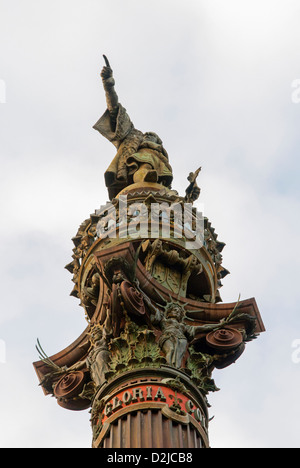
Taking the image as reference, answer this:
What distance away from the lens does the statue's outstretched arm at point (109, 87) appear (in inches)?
1303

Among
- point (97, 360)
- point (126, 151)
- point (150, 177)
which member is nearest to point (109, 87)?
point (126, 151)

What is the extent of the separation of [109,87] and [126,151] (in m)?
2.57

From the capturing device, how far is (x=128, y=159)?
33094mm

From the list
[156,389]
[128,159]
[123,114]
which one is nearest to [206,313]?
[156,389]

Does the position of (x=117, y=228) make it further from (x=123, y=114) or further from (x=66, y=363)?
(x=123, y=114)

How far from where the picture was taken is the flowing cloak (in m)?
32.7

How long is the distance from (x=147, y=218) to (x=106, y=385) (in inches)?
292

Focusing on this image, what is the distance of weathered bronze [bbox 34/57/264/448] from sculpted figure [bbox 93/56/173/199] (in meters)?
1.86

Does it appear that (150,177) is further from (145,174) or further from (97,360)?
(97,360)

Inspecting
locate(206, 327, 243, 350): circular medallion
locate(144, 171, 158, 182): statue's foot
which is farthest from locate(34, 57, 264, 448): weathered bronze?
locate(144, 171, 158, 182): statue's foot

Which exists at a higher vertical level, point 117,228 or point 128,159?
point 128,159

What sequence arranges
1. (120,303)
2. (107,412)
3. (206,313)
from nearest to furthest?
(107,412) < (120,303) < (206,313)

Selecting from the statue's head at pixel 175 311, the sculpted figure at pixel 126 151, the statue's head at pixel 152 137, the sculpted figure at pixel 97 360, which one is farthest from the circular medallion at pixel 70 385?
the statue's head at pixel 152 137

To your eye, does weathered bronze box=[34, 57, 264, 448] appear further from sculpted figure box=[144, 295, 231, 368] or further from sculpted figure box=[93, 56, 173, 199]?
sculpted figure box=[93, 56, 173, 199]
